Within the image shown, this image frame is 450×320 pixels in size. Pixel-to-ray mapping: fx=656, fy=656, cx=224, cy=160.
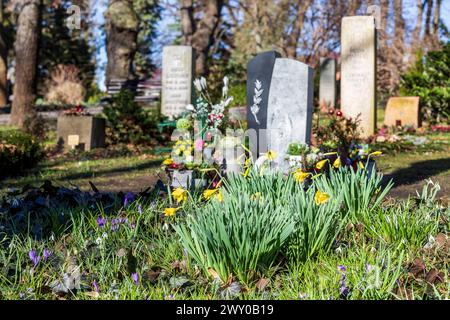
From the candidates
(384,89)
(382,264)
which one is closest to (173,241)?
(382,264)

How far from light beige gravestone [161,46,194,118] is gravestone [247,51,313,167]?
9.07 metres

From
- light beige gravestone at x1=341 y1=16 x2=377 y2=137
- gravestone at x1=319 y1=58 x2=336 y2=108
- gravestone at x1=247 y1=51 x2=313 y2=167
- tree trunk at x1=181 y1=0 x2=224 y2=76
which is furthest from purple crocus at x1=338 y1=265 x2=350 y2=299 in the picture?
tree trunk at x1=181 y1=0 x2=224 y2=76

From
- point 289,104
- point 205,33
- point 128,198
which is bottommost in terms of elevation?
point 128,198

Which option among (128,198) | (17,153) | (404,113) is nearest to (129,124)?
(17,153)

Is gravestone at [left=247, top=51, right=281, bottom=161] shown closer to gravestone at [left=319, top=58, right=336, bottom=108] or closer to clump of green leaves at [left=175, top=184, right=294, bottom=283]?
clump of green leaves at [left=175, top=184, right=294, bottom=283]

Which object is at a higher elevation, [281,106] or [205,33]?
[205,33]

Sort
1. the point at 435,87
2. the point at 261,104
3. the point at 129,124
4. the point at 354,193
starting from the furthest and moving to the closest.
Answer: the point at 435,87 → the point at 129,124 → the point at 261,104 → the point at 354,193

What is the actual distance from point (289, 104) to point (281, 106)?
9 centimetres

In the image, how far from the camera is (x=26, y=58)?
706 inches

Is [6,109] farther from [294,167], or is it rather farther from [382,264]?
[382,264]

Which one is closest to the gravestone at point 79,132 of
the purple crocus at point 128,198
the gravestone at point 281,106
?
the gravestone at point 281,106

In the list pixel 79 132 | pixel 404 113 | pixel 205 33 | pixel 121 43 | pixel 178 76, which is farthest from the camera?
pixel 121 43

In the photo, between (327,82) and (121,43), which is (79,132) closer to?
(327,82)

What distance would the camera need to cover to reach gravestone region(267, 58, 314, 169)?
7.23m
